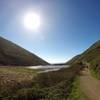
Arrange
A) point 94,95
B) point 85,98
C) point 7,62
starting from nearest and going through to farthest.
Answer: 1. point 85,98
2. point 94,95
3. point 7,62

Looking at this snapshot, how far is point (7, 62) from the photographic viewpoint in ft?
620

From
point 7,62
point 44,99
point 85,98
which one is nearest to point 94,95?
point 85,98

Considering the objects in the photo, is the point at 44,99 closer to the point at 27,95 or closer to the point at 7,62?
the point at 27,95

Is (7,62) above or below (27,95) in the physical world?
above

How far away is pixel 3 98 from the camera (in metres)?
25.1

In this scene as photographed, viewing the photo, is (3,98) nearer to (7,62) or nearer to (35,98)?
(35,98)

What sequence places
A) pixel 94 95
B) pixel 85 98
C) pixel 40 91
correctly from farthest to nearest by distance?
pixel 40 91
pixel 94 95
pixel 85 98

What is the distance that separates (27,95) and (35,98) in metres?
1.44

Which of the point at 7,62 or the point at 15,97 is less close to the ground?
the point at 7,62

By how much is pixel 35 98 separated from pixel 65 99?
3731 millimetres

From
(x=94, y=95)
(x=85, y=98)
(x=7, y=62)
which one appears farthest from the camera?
(x=7, y=62)

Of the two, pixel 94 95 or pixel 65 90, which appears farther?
pixel 65 90

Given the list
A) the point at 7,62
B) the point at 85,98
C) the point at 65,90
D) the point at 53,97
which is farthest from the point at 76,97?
the point at 7,62

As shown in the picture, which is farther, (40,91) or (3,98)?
(40,91)
